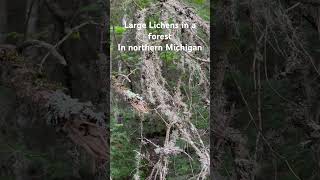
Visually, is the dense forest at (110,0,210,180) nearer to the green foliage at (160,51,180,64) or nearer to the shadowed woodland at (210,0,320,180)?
the green foliage at (160,51,180,64)

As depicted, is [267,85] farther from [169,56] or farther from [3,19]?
[3,19]

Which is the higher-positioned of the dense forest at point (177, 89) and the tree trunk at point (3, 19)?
the tree trunk at point (3, 19)

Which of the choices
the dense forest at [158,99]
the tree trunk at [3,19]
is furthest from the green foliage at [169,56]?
the tree trunk at [3,19]

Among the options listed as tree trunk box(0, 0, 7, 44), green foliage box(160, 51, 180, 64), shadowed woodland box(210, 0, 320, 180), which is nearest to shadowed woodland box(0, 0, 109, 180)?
tree trunk box(0, 0, 7, 44)

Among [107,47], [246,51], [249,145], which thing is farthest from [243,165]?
[107,47]

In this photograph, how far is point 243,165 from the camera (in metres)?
2.42

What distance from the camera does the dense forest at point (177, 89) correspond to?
7.42 ft

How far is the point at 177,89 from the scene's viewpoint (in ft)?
7.49

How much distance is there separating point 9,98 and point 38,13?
0.41m

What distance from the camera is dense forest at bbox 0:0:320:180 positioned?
7.42 ft

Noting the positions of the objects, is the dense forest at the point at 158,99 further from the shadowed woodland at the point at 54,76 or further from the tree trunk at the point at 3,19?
the tree trunk at the point at 3,19

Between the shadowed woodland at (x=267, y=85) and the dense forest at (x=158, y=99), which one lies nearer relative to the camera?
the dense forest at (x=158, y=99)

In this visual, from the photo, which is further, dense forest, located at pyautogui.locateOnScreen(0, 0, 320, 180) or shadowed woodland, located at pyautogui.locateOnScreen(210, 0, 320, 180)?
shadowed woodland, located at pyautogui.locateOnScreen(210, 0, 320, 180)

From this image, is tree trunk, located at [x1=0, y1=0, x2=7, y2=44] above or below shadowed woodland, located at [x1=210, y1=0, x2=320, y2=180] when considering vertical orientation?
above
